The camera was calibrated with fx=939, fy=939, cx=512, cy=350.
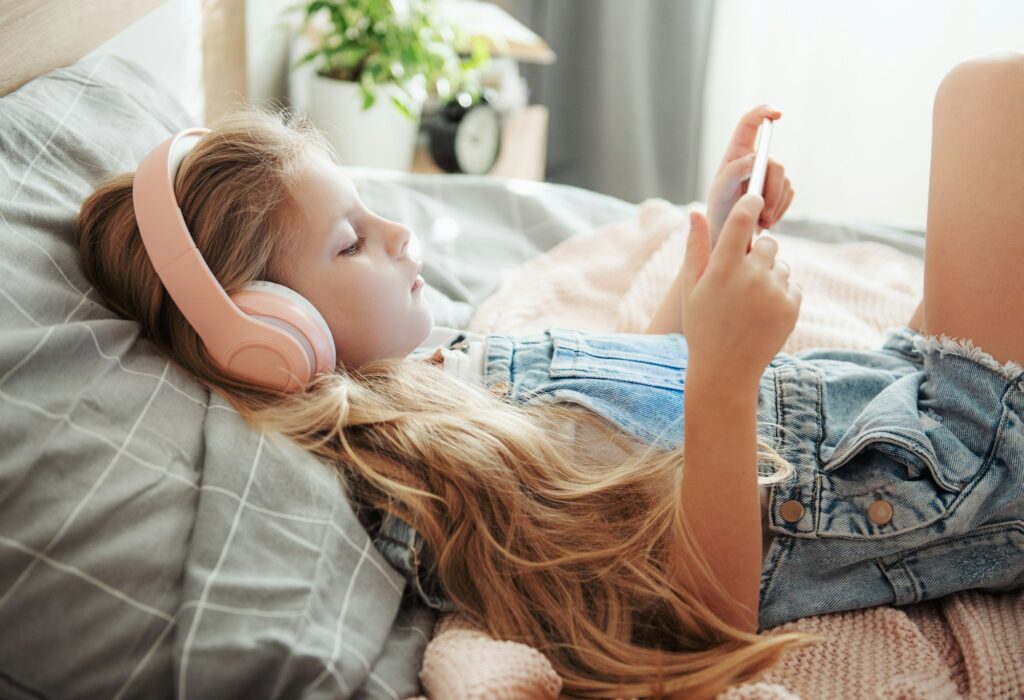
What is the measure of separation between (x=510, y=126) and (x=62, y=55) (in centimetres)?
144

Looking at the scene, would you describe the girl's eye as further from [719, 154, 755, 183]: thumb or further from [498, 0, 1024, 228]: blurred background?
[498, 0, 1024, 228]: blurred background

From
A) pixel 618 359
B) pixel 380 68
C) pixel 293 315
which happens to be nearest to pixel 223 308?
pixel 293 315

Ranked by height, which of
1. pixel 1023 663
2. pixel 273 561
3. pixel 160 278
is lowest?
pixel 1023 663

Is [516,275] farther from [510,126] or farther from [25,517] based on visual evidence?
[510,126]

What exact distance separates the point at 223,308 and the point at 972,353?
0.72 m

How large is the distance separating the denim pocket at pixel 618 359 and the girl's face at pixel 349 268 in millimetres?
153

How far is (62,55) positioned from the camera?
3.67 feet

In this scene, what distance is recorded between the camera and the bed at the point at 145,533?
654mm

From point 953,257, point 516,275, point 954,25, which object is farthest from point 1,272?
point 954,25

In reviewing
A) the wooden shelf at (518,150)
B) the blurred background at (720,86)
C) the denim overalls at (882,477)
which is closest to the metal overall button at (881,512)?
the denim overalls at (882,477)

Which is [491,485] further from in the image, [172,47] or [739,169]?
[172,47]

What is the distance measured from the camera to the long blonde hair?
2.56 ft

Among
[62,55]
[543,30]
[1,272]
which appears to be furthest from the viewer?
[543,30]

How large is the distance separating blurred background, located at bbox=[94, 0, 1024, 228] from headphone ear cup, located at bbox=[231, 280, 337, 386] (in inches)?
47.2
